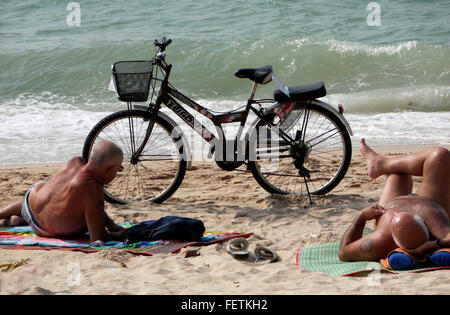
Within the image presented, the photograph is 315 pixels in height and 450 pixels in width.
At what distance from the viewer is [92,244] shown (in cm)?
396

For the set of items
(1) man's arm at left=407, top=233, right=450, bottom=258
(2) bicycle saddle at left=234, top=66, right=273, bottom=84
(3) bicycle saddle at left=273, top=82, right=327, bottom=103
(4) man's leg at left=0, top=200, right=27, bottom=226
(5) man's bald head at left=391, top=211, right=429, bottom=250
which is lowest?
(4) man's leg at left=0, top=200, right=27, bottom=226

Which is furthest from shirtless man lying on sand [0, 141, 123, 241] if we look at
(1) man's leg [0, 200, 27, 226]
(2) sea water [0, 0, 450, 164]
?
(2) sea water [0, 0, 450, 164]

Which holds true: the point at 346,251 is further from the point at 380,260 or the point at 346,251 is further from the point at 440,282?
the point at 440,282

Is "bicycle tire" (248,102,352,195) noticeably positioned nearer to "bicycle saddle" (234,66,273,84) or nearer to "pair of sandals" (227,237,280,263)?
"bicycle saddle" (234,66,273,84)

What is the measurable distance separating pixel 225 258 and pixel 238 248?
230 mm

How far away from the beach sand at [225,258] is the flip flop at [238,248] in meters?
0.05

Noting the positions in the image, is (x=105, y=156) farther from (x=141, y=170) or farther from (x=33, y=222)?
(x=141, y=170)

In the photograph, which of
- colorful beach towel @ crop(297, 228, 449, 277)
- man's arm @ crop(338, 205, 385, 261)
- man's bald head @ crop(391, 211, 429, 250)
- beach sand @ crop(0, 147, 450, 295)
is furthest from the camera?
man's arm @ crop(338, 205, 385, 261)

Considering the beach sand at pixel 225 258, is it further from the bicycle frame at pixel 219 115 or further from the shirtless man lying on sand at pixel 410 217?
the bicycle frame at pixel 219 115

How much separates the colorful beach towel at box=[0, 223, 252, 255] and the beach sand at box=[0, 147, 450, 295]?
8cm

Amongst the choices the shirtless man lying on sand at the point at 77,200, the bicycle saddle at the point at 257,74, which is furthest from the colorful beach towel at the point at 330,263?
the bicycle saddle at the point at 257,74

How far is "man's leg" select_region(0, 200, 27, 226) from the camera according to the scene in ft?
14.9

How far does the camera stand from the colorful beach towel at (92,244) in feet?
12.8
